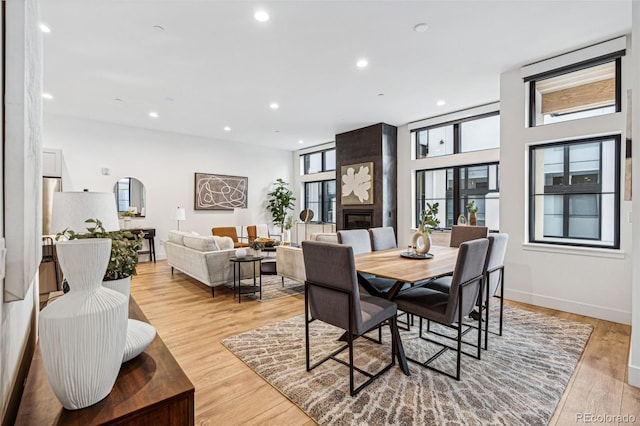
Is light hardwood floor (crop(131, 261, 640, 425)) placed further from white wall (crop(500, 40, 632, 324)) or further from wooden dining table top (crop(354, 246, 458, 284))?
wooden dining table top (crop(354, 246, 458, 284))

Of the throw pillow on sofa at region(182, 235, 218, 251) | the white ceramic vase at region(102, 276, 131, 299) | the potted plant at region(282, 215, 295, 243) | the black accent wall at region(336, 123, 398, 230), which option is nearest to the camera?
the white ceramic vase at region(102, 276, 131, 299)

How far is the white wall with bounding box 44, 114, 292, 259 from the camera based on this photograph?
6.06 m

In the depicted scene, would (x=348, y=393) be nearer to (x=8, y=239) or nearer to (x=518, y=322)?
(x=8, y=239)

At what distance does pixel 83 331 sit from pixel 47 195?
5.89m

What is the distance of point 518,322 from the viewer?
326 centimetres

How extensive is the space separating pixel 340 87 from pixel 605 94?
3.17 m

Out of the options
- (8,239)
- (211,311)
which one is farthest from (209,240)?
(8,239)

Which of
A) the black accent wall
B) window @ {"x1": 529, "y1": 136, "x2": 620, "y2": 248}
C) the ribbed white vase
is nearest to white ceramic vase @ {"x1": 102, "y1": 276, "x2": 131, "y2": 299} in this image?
the ribbed white vase

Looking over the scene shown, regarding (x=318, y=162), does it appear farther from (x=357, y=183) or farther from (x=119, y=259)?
(x=119, y=259)

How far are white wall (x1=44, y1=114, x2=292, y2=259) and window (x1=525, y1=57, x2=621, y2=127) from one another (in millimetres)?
6650

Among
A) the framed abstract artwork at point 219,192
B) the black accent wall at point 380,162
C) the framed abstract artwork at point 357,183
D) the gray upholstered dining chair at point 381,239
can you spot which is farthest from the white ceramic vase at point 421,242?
the framed abstract artwork at point 219,192

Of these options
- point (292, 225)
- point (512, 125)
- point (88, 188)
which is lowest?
point (292, 225)

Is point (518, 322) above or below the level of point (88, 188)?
below

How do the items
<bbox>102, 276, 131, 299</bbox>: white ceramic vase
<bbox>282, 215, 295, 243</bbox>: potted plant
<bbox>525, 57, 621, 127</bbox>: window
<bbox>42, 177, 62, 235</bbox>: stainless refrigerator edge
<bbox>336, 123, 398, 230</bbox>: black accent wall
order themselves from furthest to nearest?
<bbox>282, 215, 295, 243</bbox>: potted plant < <bbox>336, 123, 398, 230</bbox>: black accent wall < <bbox>42, 177, 62, 235</bbox>: stainless refrigerator edge < <bbox>525, 57, 621, 127</bbox>: window < <bbox>102, 276, 131, 299</bbox>: white ceramic vase
